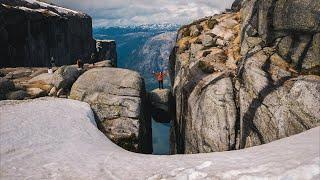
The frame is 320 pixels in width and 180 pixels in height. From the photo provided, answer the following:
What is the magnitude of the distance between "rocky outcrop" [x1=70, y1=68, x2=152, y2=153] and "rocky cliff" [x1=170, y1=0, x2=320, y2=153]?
6.41 m

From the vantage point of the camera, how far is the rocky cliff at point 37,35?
72.9 m

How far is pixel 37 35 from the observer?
84.1 meters

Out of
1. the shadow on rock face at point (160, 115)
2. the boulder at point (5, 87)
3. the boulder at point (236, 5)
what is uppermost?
the boulder at point (236, 5)

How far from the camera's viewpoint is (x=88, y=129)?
27375mm

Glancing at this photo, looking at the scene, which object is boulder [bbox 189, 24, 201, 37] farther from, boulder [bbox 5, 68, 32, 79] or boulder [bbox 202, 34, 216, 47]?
boulder [bbox 5, 68, 32, 79]

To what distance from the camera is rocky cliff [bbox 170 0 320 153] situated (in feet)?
95.9

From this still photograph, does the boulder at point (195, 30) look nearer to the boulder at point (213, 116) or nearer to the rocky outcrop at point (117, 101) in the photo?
the boulder at point (213, 116)

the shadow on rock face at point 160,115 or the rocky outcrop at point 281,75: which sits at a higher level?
the rocky outcrop at point 281,75

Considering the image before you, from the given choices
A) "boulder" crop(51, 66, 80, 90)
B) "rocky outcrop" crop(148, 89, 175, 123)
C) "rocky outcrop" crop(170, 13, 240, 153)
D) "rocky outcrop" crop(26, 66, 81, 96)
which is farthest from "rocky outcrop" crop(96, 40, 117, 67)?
"boulder" crop(51, 66, 80, 90)

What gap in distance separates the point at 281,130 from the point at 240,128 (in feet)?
17.5

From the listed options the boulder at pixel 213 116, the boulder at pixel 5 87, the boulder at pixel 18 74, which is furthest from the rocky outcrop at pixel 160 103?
the boulder at pixel 5 87

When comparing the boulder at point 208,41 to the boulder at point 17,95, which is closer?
the boulder at point 17,95

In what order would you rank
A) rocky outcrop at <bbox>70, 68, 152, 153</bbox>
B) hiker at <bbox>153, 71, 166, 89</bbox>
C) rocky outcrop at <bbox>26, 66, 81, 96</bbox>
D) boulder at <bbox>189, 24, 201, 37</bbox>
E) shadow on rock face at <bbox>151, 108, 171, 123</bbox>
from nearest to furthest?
1. rocky outcrop at <bbox>70, 68, 152, 153</bbox>
2. rocky outcrop at <bbox>26, 66, 81, 96</bbox>
3. shadow on rock face at <bbox>151, 108, 171, 123</bbox>
4. hiker at <bbox>153, 71, 166, 89</bbox>
5. boulder at <bbox>189, 24, 201, 37</bbox>

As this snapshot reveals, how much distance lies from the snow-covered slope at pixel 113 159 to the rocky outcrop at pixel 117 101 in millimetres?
7229
